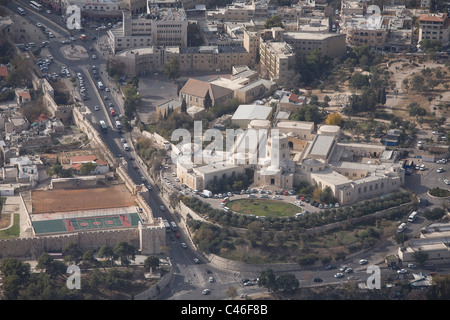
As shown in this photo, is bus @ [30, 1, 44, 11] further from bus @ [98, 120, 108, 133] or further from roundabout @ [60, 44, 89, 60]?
bus @ [98, 120, 108, 133]

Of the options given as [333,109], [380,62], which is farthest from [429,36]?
[333,109]

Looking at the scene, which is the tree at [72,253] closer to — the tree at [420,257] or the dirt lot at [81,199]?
the dirt lot at [81,199]

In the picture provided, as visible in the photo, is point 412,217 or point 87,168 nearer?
point 412,217

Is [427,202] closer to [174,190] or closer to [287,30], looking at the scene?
[174,190]

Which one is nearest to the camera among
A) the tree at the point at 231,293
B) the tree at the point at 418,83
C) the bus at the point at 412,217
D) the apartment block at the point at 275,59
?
the tree at the point at 231,293

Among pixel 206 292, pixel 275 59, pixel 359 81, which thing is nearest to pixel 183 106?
pixel 275 59

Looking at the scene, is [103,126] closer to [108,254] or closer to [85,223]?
[85,223]

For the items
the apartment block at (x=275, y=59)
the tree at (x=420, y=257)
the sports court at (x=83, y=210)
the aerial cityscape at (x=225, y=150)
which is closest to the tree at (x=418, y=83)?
the aerial cityscape at (x=225, y=150)
